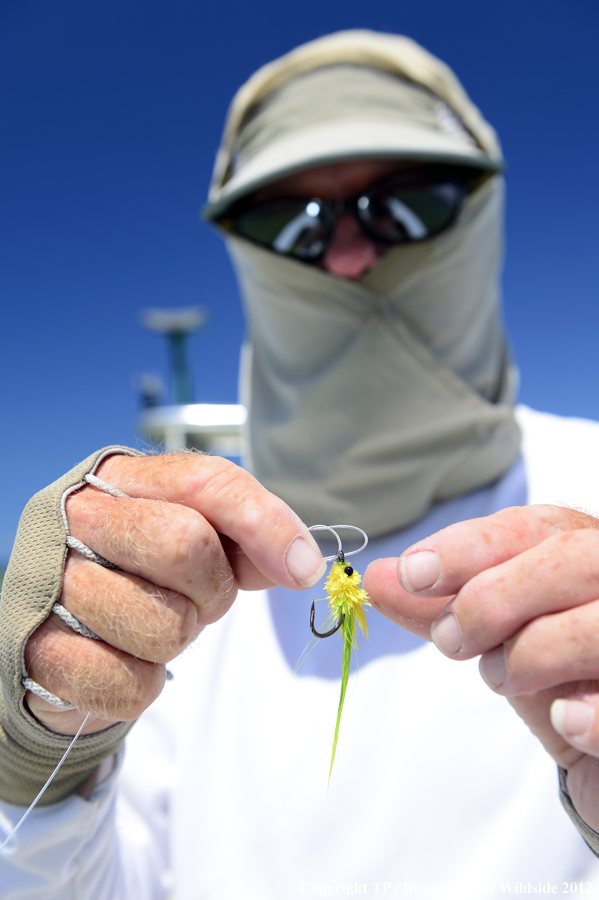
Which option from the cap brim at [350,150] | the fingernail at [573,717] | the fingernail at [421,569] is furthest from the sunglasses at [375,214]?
the fingernail at [573,717]

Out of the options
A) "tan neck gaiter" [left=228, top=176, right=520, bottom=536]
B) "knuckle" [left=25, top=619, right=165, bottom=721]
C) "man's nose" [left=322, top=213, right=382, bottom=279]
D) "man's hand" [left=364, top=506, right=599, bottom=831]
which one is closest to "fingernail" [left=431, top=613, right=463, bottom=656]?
"man's hand" [left=364, top=506, right=599, bottom=831]

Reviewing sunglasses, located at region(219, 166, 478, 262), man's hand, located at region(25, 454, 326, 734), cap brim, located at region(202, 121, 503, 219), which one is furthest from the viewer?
sunglasses, located at region(219, 166, 478, 262)

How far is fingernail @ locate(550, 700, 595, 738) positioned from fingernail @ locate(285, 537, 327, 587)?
569mm

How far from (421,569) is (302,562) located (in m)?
0.27

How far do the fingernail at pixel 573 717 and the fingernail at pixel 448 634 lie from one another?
23 centimetres

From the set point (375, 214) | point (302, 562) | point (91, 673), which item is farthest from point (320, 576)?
point (375, 214)

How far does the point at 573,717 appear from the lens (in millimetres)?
1041

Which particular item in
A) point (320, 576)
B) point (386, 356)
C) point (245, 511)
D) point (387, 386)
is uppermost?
point (245, 511)

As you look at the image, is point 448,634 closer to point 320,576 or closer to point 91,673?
point 320,576

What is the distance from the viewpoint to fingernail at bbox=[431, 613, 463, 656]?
1.12 metres

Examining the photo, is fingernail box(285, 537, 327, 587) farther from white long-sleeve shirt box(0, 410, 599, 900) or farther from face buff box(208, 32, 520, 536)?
face buff box(208, 32, 520, 536)

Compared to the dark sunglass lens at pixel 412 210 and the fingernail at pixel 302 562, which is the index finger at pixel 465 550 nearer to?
the fingernail at pixel 302 562

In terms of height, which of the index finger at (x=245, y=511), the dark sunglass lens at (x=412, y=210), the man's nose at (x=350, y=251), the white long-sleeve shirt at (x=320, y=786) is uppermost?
the dark sunglass lens at (x=412, y=210)

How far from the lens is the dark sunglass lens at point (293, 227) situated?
2959mm
